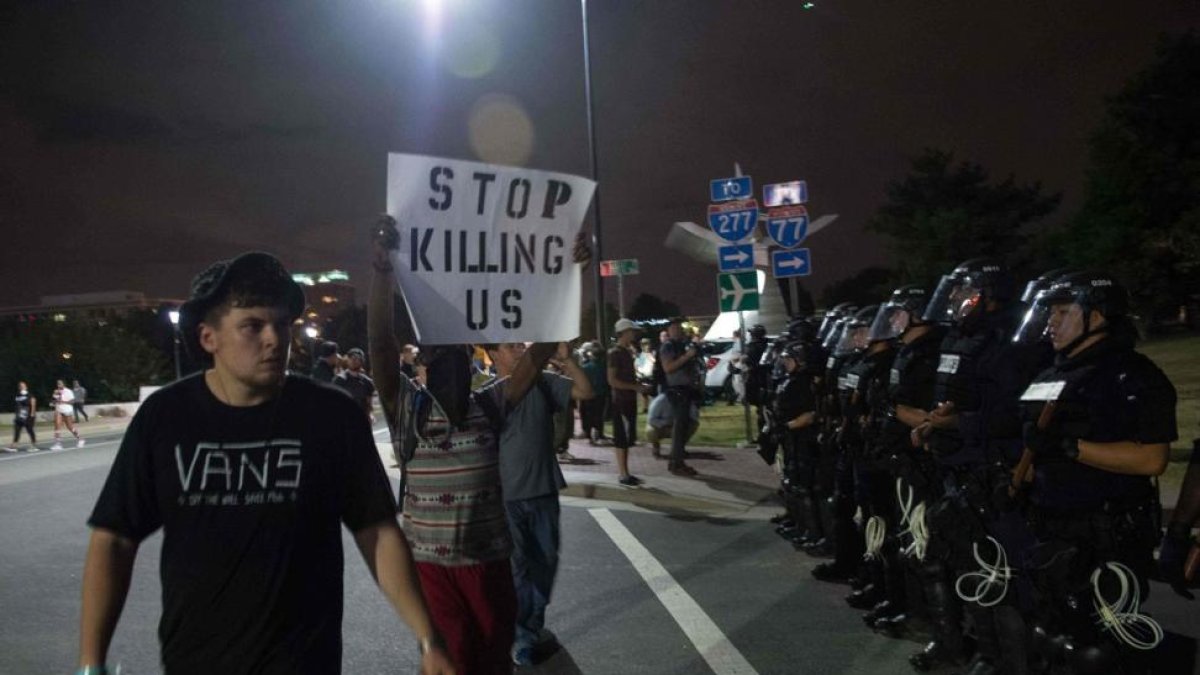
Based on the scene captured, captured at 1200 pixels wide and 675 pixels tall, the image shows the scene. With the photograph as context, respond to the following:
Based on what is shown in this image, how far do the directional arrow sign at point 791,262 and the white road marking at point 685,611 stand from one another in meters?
5.65

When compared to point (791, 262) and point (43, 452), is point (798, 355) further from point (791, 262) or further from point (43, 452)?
point (43, 452)

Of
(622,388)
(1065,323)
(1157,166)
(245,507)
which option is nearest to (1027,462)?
(1065,323)

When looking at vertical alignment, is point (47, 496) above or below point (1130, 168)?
below

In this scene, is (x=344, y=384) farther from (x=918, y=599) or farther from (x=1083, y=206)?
(x=1083, y=206)

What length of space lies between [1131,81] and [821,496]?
32.5 meters

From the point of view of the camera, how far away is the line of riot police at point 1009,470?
431 centimetres

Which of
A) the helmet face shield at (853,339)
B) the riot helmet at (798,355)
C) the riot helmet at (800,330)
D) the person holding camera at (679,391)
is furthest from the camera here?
the person holding camera at (679,391)

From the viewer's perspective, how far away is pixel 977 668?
4.90 meters

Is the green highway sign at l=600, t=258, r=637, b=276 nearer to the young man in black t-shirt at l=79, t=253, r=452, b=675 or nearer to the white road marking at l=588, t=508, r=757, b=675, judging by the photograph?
the white road marking at l=588, t=508, r=757, b=675

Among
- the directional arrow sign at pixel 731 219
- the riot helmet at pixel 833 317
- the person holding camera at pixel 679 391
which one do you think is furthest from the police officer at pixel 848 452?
the directional arrow sign at pixel 731 219

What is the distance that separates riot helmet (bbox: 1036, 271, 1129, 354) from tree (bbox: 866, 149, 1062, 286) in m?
56.3

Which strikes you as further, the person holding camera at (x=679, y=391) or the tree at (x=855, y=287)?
the tree at (x=855, y=287)

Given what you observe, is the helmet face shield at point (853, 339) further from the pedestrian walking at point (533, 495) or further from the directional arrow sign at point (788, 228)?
the directional arrow sign at point (788, 228)

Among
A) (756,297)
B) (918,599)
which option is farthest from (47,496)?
(918,599)
